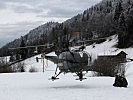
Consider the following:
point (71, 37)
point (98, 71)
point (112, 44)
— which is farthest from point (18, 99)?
point (112, 44)

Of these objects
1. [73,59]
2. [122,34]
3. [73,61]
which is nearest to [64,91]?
[73,61]

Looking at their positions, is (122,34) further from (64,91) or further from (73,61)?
(64,91)

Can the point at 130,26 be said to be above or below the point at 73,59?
above

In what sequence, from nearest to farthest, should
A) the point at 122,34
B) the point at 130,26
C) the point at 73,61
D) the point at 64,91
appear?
the point at 64,91
the point at 73,61
the point at 130,26
the point at 122,34

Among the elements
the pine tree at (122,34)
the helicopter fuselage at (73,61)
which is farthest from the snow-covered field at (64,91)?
the pine tree at (122,34)

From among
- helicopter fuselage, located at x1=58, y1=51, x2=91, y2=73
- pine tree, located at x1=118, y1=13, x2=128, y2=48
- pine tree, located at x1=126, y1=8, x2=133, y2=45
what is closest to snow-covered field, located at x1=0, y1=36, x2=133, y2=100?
helicopter fuselage, located at x1=58, y1=51, x2=91, y2=73

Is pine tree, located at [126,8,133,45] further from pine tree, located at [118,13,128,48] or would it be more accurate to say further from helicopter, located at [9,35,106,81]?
helicopter, located at [9,35,106,81]

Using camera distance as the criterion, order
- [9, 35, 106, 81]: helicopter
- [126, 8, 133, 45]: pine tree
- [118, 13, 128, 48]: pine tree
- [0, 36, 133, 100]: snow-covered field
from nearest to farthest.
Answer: [0, 36, 133, 100]: snow-covered field < [9, 35, 106, 81]: helicopter < [126, 8, 133, 45]: pine tree < [118, 13, 128, 48]: pine tree

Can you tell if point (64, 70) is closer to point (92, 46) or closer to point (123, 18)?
point (123, 18)

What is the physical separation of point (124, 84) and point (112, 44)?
9747 centimetres

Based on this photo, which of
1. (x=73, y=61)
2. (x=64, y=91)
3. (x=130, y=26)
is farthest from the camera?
(x=130, y=26)

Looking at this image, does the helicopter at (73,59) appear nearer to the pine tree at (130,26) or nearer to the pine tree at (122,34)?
the pine tree at (130,26)

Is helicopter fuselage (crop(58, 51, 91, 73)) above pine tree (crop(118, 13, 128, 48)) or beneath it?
beneath

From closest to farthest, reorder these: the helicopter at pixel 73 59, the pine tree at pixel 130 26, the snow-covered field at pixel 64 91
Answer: the snow-covered field at pixel 64 91 → the helicopter at pixel 73 59 → the pine tree at pixel 130 26
